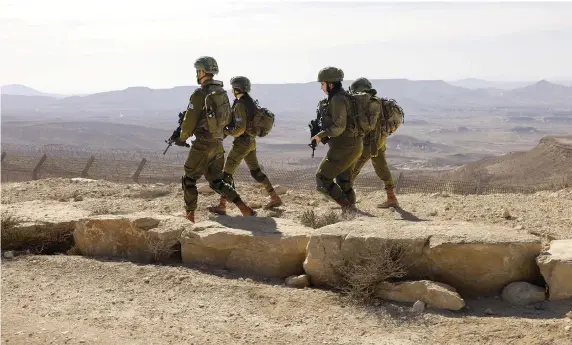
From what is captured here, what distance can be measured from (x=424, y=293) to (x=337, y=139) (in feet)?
8.62

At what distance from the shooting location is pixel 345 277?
448 cm

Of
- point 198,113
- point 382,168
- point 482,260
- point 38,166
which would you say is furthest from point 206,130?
point 38,166

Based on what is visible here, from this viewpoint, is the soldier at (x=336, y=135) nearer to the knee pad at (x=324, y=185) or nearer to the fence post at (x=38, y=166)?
the knee pad at (x=324, y=185)

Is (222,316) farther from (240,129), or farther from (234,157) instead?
(234,157)

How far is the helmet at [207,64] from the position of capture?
20.1ft

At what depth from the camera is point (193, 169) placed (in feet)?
20.8

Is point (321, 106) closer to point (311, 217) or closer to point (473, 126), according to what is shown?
point (311, 217)

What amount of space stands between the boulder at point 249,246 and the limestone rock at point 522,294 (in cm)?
170

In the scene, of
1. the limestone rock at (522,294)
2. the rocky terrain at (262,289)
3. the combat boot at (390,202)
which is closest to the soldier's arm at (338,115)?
the rocky terrain at (262,289)

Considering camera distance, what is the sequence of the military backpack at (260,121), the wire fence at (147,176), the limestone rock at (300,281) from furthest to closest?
the wire fence at (147,176)
the military backpack at (260,121)
the limestone rock at (300,281)

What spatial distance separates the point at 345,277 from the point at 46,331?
2237mm

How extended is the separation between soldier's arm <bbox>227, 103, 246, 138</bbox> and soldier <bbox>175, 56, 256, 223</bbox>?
0.33m

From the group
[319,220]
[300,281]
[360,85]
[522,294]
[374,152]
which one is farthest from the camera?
[374,152]

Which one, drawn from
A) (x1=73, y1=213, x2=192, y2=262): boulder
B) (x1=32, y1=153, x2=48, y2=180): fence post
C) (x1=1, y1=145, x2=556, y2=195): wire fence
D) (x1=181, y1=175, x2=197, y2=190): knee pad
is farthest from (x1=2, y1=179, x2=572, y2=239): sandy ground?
(x1=32, y1=153, x2=48, y2=180): fence post
